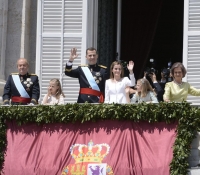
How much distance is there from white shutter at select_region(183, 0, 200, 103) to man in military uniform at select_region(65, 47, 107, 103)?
1.50 metres

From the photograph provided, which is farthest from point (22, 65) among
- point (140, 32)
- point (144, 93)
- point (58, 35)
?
point (140, 32)

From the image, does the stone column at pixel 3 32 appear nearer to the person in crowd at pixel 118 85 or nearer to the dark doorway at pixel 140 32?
the person in crowd at pixel 118 85

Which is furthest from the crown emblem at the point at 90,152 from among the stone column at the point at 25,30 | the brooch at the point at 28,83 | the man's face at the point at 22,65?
the stone column at the point at 25,30

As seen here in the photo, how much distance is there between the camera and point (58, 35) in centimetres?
1428

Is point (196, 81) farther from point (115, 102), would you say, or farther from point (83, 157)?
point (83, 157)

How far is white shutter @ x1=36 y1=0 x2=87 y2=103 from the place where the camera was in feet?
46.5

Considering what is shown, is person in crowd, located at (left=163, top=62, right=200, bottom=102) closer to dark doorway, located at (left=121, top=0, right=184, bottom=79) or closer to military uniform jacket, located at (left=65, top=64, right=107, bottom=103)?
military uniform jacket, located at (left=65, top=64, right=107, bottom=103)

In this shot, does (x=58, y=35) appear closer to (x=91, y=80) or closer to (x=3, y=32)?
(x=3, y=32)

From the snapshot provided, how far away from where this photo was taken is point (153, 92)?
12.4 meters

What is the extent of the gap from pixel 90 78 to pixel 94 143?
1.42 metres

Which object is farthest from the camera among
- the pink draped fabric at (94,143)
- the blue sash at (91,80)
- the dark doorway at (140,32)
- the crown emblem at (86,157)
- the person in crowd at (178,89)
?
the dark doorway at (140,32)

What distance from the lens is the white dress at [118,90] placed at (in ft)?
39.8

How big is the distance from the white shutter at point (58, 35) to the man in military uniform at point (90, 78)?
1.37m

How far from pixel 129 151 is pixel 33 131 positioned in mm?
1521
